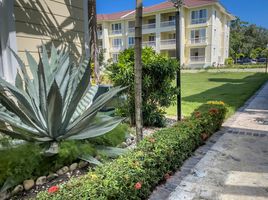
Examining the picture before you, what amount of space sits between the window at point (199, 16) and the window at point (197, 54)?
388cm

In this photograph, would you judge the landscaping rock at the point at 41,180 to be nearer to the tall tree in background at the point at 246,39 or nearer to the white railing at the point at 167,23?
the white railing at the point at 167,23

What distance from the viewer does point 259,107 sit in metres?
8.73

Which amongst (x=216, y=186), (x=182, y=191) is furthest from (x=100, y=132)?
(x=216, y=186)

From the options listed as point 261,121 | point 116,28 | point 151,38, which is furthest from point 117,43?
point 261,121

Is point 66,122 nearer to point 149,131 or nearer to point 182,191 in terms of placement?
point 182,191

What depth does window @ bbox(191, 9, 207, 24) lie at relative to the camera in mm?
32375

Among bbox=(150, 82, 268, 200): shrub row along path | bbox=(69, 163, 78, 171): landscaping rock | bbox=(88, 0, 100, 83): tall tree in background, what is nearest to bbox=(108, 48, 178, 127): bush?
bbox=(150, 82, 268, 200): shrub row along path

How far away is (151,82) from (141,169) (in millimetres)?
3162

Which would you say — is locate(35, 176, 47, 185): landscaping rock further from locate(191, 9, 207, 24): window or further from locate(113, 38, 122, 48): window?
locate(113, 38, 122, 48): window

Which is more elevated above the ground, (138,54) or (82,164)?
(138,54)

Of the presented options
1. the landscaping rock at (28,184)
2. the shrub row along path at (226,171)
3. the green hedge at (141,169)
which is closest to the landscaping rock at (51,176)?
the landscaping rock at (28,184)

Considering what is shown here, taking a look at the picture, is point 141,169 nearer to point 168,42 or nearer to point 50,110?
point 50,110

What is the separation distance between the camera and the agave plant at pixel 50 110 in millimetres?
3154

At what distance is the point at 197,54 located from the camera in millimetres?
35031
